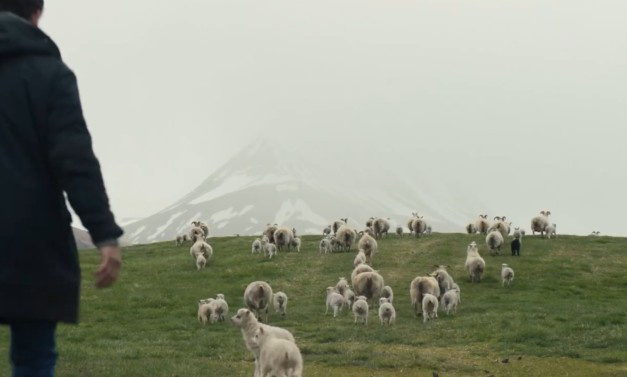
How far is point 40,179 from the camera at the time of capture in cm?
505

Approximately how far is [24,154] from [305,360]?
12.1 metres

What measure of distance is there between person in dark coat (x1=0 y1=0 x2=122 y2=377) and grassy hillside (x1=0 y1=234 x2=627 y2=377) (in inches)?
367

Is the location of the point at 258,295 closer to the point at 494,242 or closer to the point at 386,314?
the point at 386,314

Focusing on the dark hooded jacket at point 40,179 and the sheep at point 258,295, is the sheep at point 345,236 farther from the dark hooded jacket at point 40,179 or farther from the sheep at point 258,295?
the dark hooded jacket at point 40,179

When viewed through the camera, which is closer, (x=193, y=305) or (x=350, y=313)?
(x=350, y=313)

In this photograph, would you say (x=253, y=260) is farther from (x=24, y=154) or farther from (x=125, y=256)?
(x=24, y=154)

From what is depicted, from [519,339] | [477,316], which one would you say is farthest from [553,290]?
[519,339]

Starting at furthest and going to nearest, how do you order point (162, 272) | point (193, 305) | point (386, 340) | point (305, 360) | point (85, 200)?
1. point (162, 272)
2. point (193, 305)
3. point (386, 340)
4. point (305, 360)
5. point (85, 200)

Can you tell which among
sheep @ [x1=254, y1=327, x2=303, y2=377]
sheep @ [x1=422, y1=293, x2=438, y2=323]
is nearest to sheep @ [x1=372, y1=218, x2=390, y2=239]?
sheep @ [x1=422, y1=293, x2=438, y2=323]

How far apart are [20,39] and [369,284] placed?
2264 centimetres

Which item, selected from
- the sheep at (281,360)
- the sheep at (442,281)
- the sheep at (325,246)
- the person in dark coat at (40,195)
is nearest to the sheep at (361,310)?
the sheep at (442,281)

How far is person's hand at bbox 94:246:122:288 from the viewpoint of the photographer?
504 cm

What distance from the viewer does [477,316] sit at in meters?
24.0

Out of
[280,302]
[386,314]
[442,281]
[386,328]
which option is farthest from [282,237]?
[386,328]
